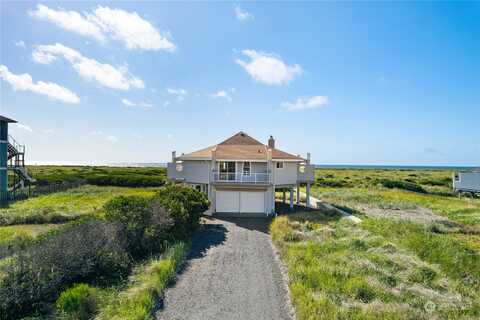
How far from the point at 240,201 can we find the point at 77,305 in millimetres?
16556

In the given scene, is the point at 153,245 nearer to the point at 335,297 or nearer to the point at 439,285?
the point at 335,297

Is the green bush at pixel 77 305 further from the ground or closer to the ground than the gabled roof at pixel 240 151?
closer to the ground

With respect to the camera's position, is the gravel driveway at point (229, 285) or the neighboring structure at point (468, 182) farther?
the neighboring structure at point (468, 182)

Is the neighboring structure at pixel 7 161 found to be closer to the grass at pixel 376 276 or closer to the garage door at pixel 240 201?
the garage door at pixel 240 201

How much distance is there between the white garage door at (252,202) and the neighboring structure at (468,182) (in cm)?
3013

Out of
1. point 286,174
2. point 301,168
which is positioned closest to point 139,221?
point 286,174

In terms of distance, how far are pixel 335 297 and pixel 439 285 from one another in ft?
12.5

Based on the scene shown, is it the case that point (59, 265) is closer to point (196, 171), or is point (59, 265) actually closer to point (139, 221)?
point (139, 221)

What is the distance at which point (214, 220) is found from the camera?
21.0 metres

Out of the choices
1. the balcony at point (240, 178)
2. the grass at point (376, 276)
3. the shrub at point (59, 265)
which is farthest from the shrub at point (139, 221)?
the balcony at point (240, 178)

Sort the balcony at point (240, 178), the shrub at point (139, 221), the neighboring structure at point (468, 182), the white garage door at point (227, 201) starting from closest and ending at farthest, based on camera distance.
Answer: the shrub at point (139, 221) → the balcony at point (240, 178) → the white garage door at point (227, 201) → the neighboring structure at point (468, 182)

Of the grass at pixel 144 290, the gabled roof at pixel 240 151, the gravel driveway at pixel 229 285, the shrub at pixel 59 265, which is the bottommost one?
A: the gravel driveway at pixel 229 285

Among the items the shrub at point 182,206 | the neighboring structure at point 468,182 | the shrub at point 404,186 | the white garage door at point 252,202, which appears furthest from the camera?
the shrub at point 404,186

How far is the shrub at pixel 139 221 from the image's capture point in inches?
472
